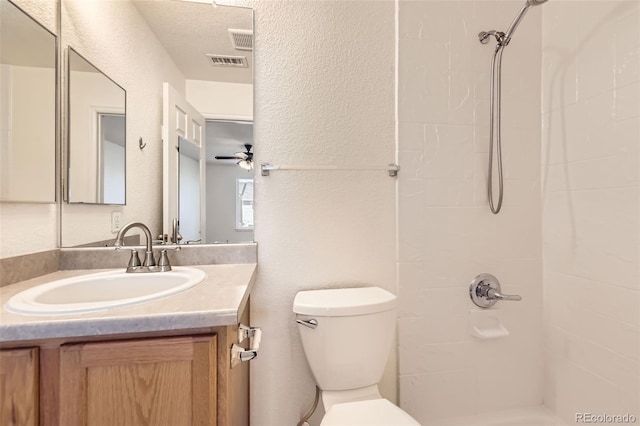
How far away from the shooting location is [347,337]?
1.06 meters

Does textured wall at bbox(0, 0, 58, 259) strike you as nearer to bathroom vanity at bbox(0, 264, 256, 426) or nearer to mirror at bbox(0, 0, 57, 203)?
mirror at bbox(0, 0, 57, 203)

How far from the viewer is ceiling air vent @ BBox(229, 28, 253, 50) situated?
4.03 feet

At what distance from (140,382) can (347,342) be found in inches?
26.2

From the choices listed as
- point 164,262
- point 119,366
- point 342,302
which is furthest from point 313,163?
point 119,366

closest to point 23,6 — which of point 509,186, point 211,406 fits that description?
point 211,406

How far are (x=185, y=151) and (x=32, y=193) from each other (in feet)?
1.71

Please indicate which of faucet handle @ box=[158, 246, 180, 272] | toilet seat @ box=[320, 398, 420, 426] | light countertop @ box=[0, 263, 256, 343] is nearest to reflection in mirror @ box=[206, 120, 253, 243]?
faucet handle @ box=[158, 246, 180, 272]

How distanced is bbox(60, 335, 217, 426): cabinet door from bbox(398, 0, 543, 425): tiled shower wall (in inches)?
35.9

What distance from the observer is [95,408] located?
634 mm

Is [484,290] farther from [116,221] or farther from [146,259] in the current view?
[116,221]

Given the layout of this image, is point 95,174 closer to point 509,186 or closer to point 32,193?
point 32,193

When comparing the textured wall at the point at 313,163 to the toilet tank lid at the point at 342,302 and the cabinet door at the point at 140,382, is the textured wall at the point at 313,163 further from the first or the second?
the cabinet door at the point at 140,382

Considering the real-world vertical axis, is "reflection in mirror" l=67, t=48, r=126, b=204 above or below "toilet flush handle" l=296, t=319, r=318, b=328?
above

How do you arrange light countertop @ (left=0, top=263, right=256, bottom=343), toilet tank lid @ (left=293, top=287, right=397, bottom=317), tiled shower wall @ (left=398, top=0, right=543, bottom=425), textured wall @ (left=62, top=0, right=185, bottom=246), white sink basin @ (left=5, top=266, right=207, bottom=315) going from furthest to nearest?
tiled shower wall @ (left=398, top=0, right=543, bottom=425), textured wall @ (left=62, top=0, right=185, bottom=246), toilet tank lid @ (left=293, top=287, right=397, bottom=317), white sink basin @ (left=5, top=266, right=207, bottom=315), light countertop @ (left=0, top=263, right=256, bottom=343)
